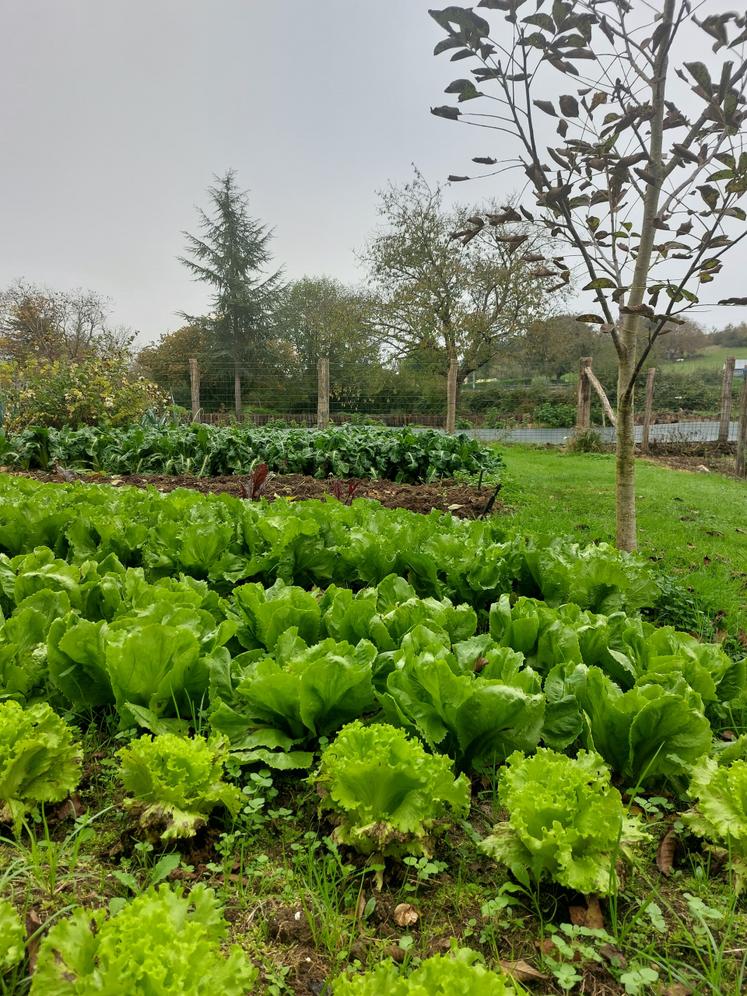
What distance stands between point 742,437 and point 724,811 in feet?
41.1

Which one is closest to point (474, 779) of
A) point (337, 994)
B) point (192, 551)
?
point (337, 994)

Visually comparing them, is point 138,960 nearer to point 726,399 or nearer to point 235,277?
point 726,399

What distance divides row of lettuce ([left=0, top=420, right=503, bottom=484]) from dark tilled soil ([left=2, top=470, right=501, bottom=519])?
49cm

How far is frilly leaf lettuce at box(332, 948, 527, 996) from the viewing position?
0.93 metres

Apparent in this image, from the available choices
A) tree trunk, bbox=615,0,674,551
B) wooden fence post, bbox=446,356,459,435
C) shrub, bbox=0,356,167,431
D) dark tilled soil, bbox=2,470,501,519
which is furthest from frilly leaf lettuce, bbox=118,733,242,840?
wooden fence post, bbox=446,356,459,435

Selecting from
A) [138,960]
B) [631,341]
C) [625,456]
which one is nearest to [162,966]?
[138,960]

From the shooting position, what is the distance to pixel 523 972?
1185 mm

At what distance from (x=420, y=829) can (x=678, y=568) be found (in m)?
3.81

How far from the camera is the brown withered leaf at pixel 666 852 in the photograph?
1.49 metres

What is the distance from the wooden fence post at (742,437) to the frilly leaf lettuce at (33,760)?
1290cm

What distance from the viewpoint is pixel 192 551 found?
126 inches

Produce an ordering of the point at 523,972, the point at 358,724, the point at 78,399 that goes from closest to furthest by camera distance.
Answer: the point at 523,972
the point at 358,724
the point at 78,399

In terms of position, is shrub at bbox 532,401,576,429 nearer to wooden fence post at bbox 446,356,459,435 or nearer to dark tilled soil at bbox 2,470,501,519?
wooden fence post at bbox 446,356,459,435

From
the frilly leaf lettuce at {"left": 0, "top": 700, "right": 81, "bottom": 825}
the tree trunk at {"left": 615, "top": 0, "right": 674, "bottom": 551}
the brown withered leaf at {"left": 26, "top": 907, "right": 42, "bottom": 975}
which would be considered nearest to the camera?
the brown withered leaf at {"left": 26, "top": 907, "right": 42, "bottom": 975}
